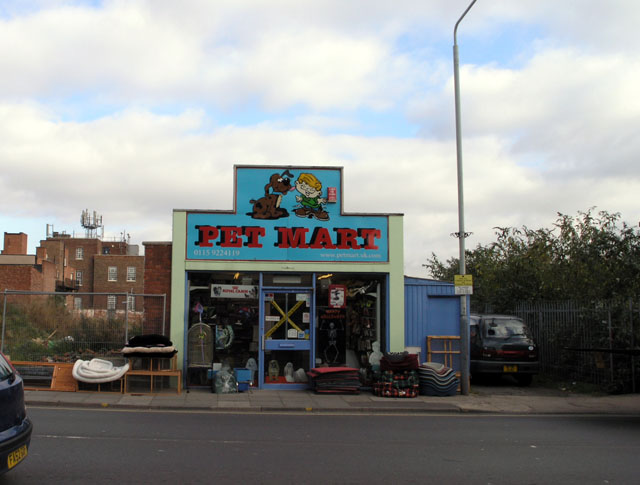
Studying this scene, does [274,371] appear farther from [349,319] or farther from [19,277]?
[19,277]

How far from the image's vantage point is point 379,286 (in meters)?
16.2

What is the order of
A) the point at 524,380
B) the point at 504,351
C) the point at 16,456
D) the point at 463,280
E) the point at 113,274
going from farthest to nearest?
the point at 113,274 → the point at 524,380 → the point at 504,351 → the point at 463,280 → the point at 16,456

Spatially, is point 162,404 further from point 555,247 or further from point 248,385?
point 555,247

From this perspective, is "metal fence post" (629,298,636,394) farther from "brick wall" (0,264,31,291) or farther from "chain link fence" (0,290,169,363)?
"brick wall" (0,264,31,291)

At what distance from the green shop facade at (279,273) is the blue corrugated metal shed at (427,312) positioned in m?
0.30

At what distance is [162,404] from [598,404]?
9394mm

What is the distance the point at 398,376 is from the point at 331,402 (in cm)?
188

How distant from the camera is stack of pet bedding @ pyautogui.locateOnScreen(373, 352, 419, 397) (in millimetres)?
14281

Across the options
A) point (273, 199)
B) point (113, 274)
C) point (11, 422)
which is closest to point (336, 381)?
point (273, 199)

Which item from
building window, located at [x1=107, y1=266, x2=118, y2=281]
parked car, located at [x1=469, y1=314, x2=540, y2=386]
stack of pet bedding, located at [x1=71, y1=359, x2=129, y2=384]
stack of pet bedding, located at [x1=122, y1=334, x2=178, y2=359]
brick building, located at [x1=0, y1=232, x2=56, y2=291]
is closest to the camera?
stack of pet bedding, located at [x1=71, y1=359, x2=129, y2=384]

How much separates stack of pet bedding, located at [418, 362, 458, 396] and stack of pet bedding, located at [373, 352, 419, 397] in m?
0.27

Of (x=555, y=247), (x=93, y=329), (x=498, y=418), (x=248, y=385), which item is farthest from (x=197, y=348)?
(x=555, y=247)

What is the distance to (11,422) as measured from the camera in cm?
595

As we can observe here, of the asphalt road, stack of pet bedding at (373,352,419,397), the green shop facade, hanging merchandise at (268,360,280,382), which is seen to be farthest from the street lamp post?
hanging merchandise at (268,360,280,382)
